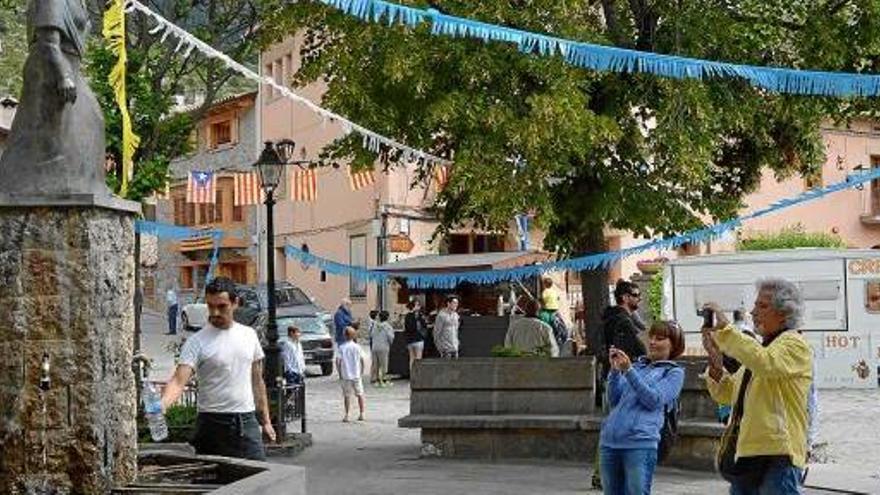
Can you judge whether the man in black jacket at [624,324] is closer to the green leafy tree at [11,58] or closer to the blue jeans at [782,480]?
the blue jeans at [782,480]

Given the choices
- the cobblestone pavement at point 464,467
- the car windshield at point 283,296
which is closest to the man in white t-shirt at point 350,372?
the cobblestone pavement at point 464,467

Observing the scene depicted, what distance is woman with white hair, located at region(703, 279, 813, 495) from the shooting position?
684 centimetres

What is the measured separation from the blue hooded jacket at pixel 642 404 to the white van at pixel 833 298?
1678cm

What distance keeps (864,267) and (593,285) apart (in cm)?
995

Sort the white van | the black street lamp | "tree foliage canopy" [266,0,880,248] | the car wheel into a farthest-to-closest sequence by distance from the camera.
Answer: the car wheel → the white van → the black street lamp → "tree foliage canopy" [266,0,880,248]

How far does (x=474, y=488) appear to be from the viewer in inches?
503

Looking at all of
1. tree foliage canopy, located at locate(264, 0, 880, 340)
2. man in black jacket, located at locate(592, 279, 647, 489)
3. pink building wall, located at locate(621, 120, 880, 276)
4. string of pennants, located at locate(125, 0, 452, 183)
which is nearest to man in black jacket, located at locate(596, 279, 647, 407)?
man in black jacket, located at locate(592, 279, 647, 489)

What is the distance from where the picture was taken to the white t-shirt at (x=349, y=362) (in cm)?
2066

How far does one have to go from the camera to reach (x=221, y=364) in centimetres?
846

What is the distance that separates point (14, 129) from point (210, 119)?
4816 centimetres

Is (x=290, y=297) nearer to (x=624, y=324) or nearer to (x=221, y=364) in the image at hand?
(x=624, y=324)

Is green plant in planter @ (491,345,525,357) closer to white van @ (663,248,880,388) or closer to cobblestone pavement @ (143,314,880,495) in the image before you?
cobblestone pavement @ (143,314,880,495)

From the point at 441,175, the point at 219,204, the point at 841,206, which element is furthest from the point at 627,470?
the point at 219,204

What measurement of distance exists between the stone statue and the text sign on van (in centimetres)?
1936
